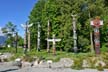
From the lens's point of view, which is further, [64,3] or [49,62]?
[64,3]

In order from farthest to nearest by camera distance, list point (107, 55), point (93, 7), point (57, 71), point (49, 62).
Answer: point (93, 7) → point (107, 55) → point (49, 62) → point (57, 71)

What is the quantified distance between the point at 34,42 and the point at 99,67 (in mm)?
46240

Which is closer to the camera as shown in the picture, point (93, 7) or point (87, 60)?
point (87, 60)

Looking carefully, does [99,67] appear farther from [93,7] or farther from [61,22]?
[61,22]

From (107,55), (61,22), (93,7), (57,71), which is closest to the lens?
(57,71)

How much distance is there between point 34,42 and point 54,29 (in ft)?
33.9

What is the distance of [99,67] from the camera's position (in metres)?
23.4

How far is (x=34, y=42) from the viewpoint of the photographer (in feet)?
A: 226

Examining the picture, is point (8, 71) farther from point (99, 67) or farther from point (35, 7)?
point (35, 7)

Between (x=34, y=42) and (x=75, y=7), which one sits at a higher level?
(x=75, y=7)

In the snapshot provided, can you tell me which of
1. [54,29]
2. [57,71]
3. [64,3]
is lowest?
[57,71]

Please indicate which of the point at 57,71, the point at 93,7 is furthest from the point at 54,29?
the point at 57,71

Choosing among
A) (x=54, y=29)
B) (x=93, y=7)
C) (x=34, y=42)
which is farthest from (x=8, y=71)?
(x=34, y=42)

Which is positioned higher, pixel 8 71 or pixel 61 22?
pixel 61 22
